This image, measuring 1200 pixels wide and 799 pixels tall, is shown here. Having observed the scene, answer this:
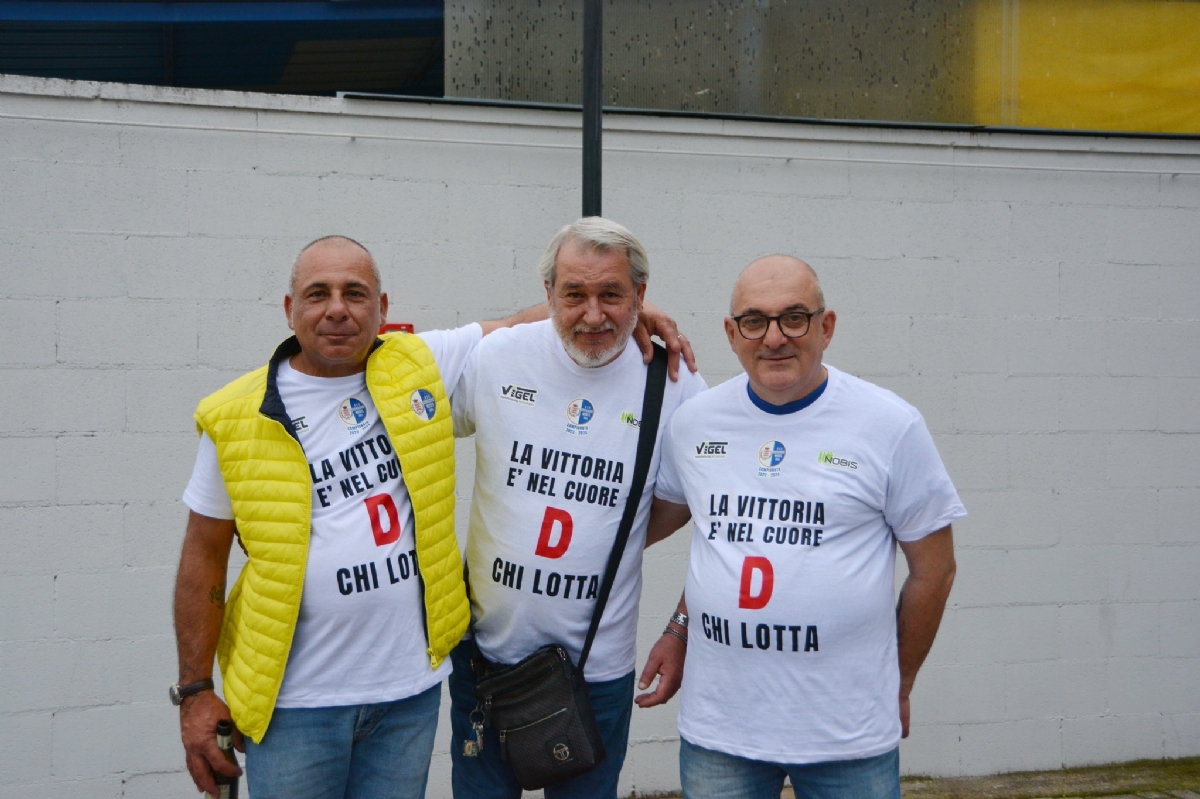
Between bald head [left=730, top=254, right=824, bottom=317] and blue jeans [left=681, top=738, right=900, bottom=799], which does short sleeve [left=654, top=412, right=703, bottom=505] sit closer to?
bald head [left=730, top=254, right=824, bottom=317]

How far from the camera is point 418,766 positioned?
92.1 inches

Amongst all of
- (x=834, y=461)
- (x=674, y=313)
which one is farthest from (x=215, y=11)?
(x=834, y=461)

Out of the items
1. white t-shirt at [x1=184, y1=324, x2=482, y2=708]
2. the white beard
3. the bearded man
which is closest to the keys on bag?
the bearded man

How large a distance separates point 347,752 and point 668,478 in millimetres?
968

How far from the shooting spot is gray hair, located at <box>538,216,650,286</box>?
238cm

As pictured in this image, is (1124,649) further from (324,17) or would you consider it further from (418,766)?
(324,17)

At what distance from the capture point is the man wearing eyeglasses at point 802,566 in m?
2.13

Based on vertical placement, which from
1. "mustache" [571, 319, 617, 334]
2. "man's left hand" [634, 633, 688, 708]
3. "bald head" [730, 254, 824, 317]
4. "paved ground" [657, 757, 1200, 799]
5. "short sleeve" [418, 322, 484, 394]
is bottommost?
"paved ground" [657, 757, 1200, 799]

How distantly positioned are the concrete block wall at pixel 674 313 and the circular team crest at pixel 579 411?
153 centimetres

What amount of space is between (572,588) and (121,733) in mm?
2234

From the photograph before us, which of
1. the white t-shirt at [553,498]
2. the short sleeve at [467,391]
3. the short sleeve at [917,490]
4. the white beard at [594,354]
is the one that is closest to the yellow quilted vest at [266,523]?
the white t-shirt at [553,498]

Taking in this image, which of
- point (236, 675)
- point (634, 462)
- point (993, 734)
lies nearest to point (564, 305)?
point (634, 462)

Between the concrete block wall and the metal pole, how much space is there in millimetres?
317

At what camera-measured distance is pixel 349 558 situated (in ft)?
7.20
